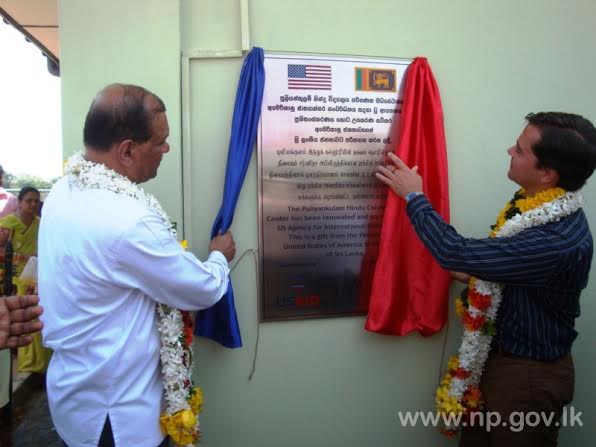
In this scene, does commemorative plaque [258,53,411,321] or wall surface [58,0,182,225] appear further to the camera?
commemorative plaque [258,53,411,321]

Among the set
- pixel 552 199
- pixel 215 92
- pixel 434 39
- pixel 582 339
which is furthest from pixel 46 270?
pixel 582 339

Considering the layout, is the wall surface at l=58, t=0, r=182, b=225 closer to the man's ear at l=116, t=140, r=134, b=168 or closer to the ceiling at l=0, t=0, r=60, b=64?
the man's ear at l=116, t=140, r=134, b=168

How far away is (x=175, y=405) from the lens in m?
1.68

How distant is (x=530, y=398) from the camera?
1992mm

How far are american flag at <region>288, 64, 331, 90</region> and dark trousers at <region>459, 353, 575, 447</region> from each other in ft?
5.33

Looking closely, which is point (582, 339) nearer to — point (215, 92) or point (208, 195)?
point (208, 195)

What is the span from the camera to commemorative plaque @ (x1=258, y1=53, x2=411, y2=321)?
235cm

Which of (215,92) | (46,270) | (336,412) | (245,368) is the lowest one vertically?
(336,412)

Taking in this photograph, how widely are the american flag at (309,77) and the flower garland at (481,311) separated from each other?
3.75 feet

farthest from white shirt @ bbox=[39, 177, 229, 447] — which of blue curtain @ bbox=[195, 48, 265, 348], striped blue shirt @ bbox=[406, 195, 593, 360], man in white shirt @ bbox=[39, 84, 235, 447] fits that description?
striped blue shirt @ bbox=[406, 195, 593, 360]

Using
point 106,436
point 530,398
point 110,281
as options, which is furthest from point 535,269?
point 106,436

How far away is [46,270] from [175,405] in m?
0.68

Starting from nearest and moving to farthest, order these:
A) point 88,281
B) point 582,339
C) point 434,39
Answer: point 88,281 → point 434,39 → point 582,339

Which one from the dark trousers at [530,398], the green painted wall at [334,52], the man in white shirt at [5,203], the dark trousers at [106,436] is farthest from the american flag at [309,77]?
the man in white shirt at [5,203]
